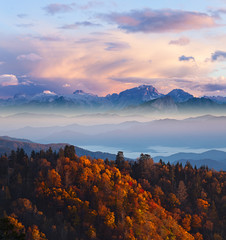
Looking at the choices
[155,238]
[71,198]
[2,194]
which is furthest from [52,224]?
[155,238]

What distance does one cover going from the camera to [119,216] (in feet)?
642

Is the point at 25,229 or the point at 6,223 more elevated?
the point at 6,223

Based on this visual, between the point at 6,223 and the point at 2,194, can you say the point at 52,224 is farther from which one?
the point at 6,223

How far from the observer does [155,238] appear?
181750mm

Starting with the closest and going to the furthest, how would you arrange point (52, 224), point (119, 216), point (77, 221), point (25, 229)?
point (25, 229), point (52, 224), point (77, 221), point (119, 216)

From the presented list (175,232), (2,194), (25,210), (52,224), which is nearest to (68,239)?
(52,224)

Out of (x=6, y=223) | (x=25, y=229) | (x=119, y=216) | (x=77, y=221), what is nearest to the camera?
(x=6, y=223)

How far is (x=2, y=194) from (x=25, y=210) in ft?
87.6

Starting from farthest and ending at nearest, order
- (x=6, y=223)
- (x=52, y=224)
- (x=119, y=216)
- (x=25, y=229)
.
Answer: (x=119, y=216) → (x=52, y=224) → (x=25, y=229) → (x=6, y=223)

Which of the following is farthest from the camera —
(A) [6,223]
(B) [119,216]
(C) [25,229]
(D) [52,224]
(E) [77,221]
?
(B) [119,216]

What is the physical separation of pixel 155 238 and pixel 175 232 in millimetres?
16820

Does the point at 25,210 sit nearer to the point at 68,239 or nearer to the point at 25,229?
the point at 25,229

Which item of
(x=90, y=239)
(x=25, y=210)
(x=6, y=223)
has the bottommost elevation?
(x=90, y=239)

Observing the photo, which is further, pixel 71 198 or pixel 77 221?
pixel 71 198
